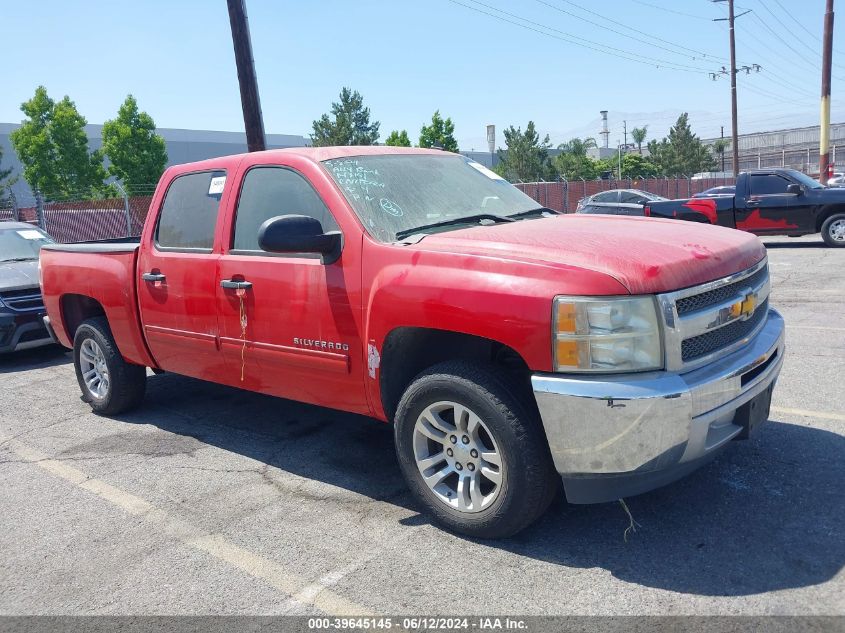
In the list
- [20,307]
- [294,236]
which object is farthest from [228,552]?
[20,307]

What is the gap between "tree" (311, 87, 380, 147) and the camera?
175 feet

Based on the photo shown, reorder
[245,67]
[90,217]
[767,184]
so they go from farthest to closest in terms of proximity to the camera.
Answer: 1. [90,217]
2. [767,184]
3. [245,67]

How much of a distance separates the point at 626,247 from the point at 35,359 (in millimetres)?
7754

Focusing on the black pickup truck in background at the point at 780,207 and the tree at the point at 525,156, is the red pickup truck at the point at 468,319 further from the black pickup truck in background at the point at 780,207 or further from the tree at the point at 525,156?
the tree at the point at 525,156

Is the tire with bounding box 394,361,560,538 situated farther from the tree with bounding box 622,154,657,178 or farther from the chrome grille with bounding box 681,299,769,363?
the tree with bounding box 622,154,657,178

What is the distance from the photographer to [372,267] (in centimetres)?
365

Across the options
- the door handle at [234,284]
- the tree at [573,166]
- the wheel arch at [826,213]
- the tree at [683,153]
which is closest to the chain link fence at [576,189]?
the wheel arch at [826,213]

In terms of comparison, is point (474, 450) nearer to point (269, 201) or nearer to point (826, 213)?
point (269, 201)

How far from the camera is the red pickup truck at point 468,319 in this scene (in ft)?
9.59

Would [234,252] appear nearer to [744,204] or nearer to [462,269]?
[462,269]

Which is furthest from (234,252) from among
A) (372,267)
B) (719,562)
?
(719,562)

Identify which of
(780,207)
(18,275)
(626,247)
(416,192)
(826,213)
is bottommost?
(826,213)

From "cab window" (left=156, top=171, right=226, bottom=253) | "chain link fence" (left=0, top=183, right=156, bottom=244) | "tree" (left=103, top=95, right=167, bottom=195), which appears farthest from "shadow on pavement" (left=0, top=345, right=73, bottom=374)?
"tree" (left=103, top=95, right=167, bottom=195)

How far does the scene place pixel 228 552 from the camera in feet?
11.3
